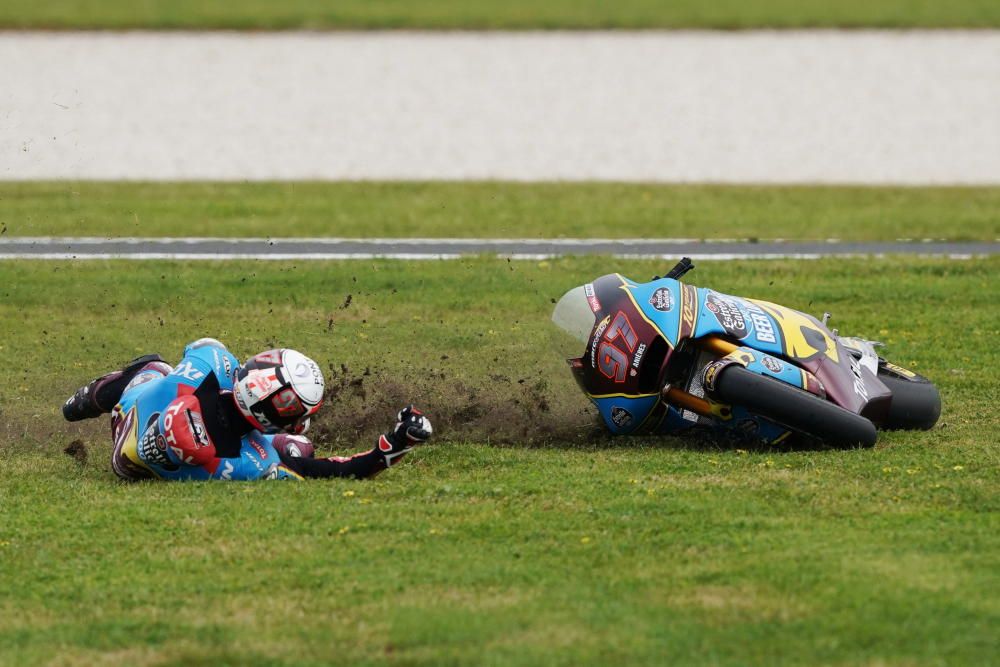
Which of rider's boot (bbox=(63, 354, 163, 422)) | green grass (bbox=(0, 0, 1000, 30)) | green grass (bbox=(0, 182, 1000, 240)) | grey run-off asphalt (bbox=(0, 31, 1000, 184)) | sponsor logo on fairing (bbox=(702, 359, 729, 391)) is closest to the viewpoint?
sponsor logo on fairing (bbox=(702, 359, 729, 391))

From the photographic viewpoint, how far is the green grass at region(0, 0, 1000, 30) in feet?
110

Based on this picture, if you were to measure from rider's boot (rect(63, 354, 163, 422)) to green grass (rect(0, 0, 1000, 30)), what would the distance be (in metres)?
23.7

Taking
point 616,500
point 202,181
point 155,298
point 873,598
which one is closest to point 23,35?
point 202,181

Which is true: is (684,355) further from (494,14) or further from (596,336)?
(494,14)

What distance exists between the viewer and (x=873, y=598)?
7.23 metres

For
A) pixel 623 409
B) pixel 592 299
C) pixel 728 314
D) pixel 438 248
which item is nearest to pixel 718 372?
pixel 728 314

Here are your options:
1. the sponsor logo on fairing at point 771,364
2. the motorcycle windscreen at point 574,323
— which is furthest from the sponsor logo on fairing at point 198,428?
the sponsor logo on fairing at point 771,364

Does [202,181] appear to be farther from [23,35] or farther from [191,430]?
[191,430]

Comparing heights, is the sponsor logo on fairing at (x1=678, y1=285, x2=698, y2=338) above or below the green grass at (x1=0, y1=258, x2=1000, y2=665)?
above

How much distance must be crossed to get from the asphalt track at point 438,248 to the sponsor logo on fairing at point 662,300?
23.4ft

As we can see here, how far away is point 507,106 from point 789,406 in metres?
18.6

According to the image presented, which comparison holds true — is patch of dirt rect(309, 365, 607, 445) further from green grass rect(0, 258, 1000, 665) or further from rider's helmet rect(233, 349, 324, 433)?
rider's helmet rect(233, 349, 324, 433)

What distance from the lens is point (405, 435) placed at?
30.2 ft

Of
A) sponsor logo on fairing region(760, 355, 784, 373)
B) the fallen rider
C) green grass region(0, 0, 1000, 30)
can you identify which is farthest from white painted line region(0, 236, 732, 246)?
green grass region(0, 0, 1000, 30)
